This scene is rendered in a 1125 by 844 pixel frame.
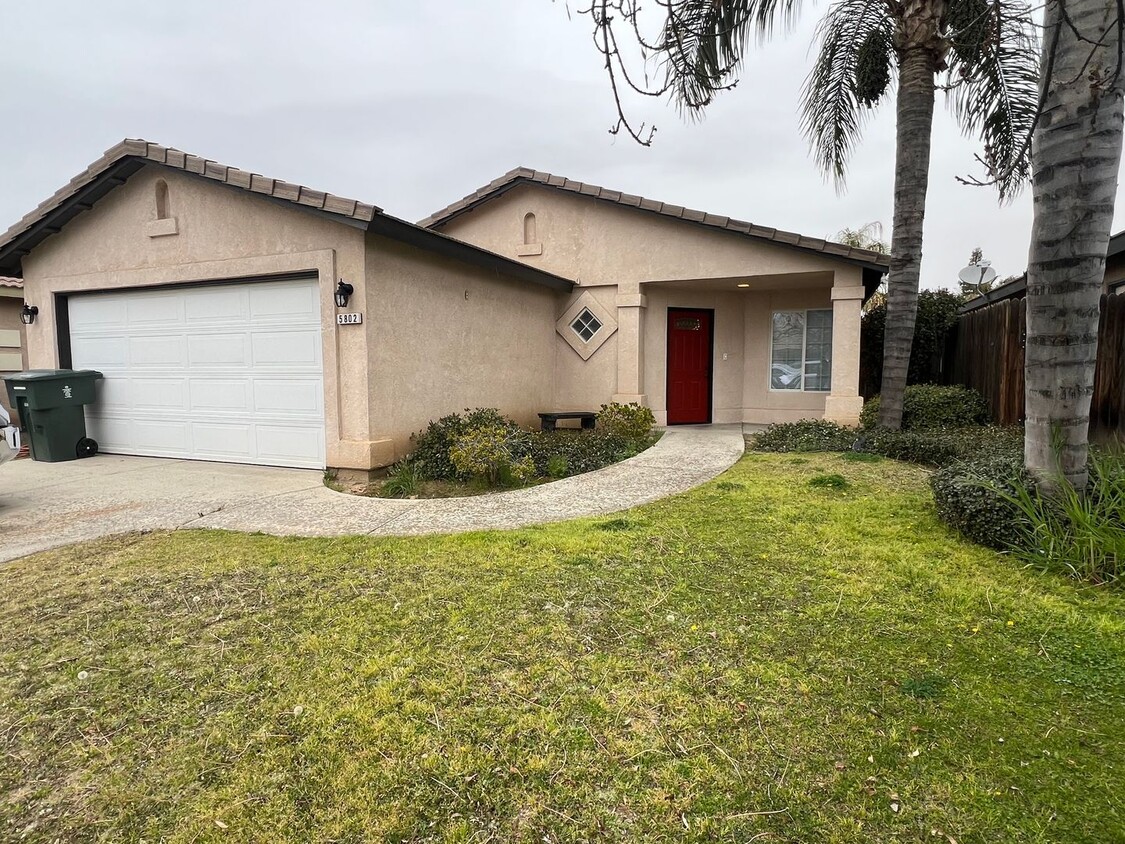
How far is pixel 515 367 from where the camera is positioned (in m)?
10.9

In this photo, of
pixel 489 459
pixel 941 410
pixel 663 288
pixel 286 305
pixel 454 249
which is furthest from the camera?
pixel 663 288

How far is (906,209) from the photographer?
8773 mm

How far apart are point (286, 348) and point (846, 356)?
9.06 m

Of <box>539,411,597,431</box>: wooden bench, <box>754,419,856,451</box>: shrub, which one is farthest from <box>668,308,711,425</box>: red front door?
<box>754,419,856,451</box>: shrub

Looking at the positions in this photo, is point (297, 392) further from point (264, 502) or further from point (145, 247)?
point (145, 247)

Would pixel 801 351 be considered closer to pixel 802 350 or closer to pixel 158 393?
pixel 802 350

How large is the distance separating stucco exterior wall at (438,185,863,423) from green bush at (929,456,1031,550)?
603cm

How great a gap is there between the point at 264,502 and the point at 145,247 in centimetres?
516

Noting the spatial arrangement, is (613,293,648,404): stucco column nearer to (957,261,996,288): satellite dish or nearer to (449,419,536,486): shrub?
(449,419,536,486): shrub

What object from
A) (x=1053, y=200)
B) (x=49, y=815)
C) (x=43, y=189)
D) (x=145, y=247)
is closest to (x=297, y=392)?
(x=145, y=247)

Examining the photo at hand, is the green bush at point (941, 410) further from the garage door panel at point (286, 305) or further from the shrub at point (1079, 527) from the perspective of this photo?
the garage door panel at point (286, 305)

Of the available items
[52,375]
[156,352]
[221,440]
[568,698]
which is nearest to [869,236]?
[221,440]

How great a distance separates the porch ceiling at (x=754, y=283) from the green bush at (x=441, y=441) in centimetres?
475

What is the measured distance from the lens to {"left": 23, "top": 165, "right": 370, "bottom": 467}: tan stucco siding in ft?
24.6
